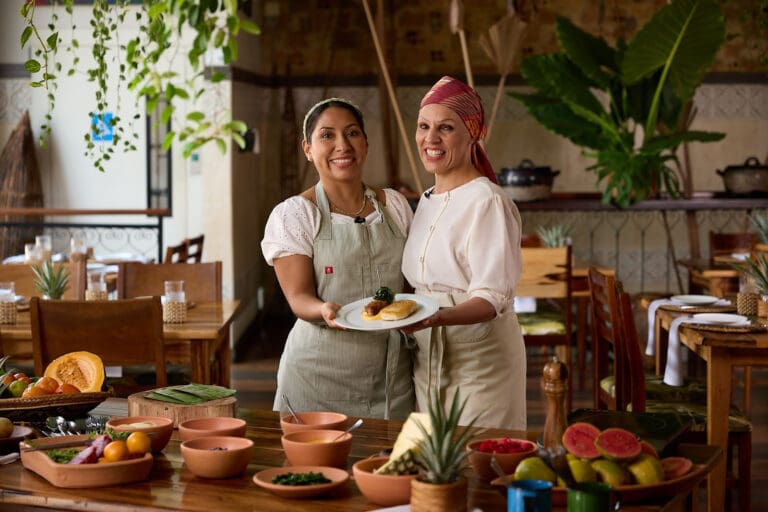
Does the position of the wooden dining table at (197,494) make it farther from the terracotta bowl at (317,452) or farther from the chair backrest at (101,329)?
the chair backrest at (101,329)

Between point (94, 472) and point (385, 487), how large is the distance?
640 mm

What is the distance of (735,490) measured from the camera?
16.9 feet

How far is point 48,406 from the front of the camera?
2838 mm

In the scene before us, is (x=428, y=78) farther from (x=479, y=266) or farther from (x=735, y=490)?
(x=479, y=266)

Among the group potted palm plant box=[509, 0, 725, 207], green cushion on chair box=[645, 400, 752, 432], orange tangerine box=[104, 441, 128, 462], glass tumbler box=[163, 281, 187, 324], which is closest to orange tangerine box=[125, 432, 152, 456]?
orange tangerine box=[104, 441, 128, 462]

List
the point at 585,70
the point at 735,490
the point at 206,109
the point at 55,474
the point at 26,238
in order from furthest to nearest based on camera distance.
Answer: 1. the point at 26,238
2. the point at 206,109
3. the point at 585,70
4. the point at 735,490
5. the point at 55,474

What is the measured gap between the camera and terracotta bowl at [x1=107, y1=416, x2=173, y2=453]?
8.34ft

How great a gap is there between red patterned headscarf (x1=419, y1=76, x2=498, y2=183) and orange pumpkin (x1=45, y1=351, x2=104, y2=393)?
1.19 meters

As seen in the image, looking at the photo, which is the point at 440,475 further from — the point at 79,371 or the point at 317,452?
the point at 79,371

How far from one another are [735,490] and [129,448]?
3.59m

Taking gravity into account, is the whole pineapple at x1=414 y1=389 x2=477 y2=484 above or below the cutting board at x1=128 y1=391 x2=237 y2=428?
above

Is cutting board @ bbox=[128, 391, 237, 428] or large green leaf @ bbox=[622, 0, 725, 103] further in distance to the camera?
large green leaf @ bbox=[622, 0, 725, 103]

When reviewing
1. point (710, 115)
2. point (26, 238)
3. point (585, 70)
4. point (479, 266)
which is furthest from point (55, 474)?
point (710, 115)

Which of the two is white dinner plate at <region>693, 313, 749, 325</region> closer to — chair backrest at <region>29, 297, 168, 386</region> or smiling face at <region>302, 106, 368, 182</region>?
smiling face at <region>302, 106, 368, 182</region>
